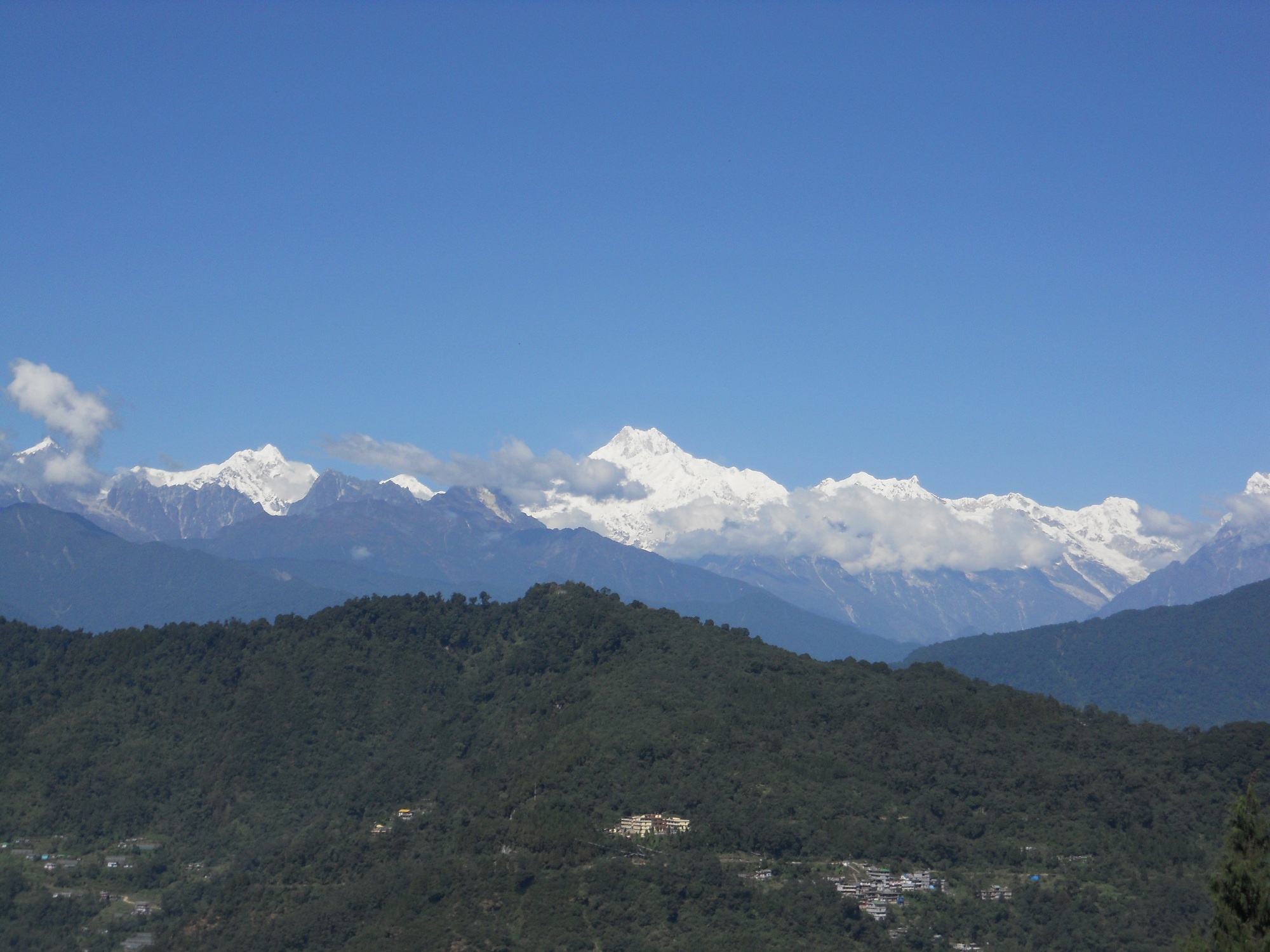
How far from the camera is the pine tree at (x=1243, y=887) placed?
4012 centimetres

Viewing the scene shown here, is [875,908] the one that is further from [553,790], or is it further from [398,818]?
[398,818]

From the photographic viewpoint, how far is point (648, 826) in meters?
100

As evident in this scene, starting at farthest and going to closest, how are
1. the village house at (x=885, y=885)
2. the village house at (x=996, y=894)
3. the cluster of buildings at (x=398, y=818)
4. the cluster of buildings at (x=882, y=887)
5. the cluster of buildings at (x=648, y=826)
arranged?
the cluster of buildings at (x=398, y=818) → the cluster of buildings at (x=648, y=826) → the village house at (x=885, y=885) → the village house at (x=996, y=894) → the cluster of buildings at (x=882, y=887)

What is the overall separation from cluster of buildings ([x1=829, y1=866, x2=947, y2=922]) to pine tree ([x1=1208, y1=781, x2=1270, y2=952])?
4950 cm

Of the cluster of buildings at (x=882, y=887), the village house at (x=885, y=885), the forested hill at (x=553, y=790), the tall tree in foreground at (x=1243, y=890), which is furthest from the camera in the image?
the village house at (x=885, y=885)

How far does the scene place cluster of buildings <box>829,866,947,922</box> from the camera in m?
89.0

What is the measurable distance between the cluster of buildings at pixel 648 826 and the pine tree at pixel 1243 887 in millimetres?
61332

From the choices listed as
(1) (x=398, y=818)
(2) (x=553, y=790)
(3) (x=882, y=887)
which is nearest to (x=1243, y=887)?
(3) (x=882, y=887)

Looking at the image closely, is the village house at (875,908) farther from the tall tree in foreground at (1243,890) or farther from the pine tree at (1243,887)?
the tall tree in foreground at (1243,890)

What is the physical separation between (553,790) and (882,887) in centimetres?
2841

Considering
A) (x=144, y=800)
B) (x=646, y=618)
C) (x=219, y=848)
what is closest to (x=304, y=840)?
(x=219, y=848)

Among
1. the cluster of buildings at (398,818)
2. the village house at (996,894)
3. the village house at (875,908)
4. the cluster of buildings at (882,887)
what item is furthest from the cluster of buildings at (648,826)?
the village house at (996,894)

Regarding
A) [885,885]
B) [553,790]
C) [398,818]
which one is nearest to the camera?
[885,885]

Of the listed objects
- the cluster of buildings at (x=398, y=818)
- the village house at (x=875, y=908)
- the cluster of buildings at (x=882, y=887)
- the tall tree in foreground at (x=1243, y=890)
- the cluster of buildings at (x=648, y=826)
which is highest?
the tall tree in foreground at (x=1243, y=890)
